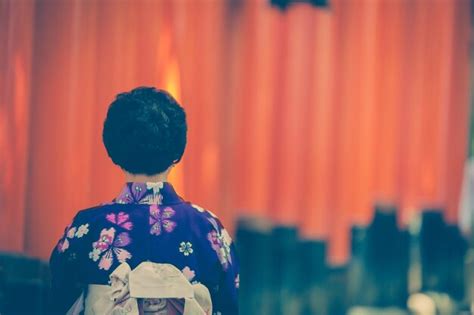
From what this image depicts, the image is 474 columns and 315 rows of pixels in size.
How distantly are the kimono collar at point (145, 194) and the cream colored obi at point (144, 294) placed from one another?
0.69ft

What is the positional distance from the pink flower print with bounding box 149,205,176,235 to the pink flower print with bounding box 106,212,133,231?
0.07m

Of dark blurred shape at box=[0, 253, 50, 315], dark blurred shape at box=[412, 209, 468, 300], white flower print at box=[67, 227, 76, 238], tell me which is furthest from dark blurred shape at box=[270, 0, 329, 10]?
white flower print at box=[67, 227, 76, 238]

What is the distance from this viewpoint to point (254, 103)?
3461 millimetres

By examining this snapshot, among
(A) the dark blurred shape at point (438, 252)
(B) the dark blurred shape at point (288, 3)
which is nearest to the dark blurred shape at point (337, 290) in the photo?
(A) the dark blurred shape at point (438, 252)

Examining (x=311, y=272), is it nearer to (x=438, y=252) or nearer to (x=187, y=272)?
(x=438, y=252)

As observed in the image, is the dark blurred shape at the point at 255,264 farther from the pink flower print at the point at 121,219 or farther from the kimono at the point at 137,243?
the pink flower print at the point at 121,219

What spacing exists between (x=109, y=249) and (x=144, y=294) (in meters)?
0.18

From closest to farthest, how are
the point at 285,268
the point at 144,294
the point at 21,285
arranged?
1. the point at 144,294
2. the point at 21,285
3. the point at 285,268

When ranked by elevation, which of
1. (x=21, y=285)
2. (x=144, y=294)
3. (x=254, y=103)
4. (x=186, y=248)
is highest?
(x=254, y=103)

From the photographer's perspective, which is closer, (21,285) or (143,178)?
(143,178)

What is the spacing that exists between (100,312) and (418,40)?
2641mm

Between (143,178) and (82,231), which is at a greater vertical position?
(143,178)

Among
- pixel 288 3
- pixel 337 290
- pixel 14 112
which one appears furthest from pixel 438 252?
pixel 14 112

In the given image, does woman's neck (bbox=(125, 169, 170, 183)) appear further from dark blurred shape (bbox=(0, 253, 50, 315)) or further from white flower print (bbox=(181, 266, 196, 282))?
dark blurred shape (bbox=(0, 253, 50, 315))
